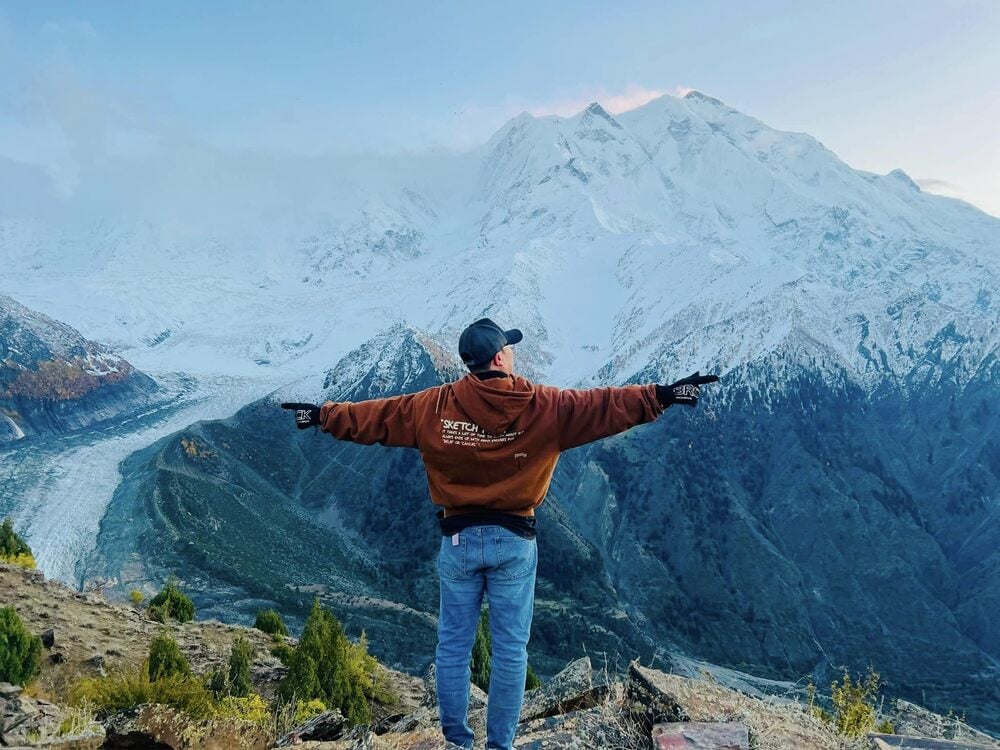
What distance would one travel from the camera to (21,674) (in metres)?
13.4

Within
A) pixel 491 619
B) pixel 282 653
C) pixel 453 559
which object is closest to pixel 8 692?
pixel 453 559

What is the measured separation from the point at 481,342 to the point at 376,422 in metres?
1.15

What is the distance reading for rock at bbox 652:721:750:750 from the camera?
17.9 ft

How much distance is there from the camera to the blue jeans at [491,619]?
561 centimetres

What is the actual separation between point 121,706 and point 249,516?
133833 mm

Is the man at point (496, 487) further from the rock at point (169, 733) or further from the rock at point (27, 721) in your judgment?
the rock at point (27, 721)

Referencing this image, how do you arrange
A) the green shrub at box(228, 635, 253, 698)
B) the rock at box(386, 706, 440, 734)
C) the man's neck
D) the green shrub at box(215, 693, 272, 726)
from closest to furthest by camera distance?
the man's neck
the rock at box(386, 706, 440, 734)
the green shrub at box(215, 693, 272, 726)
the green shrub at box(228, 635, 253, 698)

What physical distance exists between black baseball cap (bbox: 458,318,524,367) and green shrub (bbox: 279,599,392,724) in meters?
13.9

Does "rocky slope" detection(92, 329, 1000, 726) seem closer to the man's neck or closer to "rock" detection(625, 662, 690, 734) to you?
"rock" detection(625, 662, 690, 734)

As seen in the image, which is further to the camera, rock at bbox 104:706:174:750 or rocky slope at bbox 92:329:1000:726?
rocky slope at bbox 92:329:1000:726

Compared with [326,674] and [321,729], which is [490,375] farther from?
[326,674]

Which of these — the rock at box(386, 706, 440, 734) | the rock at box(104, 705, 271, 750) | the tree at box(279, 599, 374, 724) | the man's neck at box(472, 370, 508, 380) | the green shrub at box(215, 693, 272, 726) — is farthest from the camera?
the tree at box(279, 599, 374, 724)

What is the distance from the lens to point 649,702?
6.49m

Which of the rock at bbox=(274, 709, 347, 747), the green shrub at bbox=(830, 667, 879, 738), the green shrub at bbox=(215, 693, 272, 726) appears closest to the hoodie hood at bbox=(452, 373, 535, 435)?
the green shrub at bbox=(830, 667, 879, 738)
